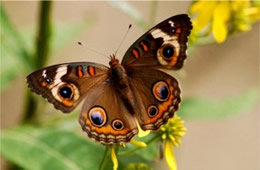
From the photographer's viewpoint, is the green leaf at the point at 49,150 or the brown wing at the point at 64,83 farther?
the green leaf at the point at 49,150

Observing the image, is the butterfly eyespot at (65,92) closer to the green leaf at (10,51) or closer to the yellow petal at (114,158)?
the yellow petal at (114,158)

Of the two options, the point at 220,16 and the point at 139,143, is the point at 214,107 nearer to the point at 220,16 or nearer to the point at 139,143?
the point at 220,16

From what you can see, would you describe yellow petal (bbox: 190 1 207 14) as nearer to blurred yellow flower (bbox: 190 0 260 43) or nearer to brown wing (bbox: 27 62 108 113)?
blurred yellow flower (bbox: 190 0 260 43)

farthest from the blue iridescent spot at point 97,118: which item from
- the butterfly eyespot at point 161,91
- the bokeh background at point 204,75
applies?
the bokeh background at point 204,75

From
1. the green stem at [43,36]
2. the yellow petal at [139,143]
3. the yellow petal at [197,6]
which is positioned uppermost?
the yellow petal at [197,6]

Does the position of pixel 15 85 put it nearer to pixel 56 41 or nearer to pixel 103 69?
pixel 56 41

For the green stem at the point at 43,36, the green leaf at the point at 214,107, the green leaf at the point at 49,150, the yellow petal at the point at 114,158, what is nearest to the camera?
the yellow petal at the point at 114,158

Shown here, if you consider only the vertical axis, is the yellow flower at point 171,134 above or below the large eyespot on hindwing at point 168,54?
below

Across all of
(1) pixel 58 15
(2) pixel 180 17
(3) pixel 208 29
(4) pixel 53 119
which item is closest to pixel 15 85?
(1) pixel 58 15
